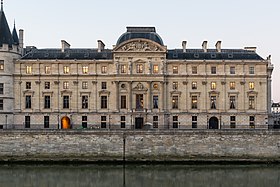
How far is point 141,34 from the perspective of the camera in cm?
5328

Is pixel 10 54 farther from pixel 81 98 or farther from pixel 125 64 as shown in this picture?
pixel 125 64

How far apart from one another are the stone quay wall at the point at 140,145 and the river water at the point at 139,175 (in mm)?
1697

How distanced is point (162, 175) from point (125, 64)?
2134cm

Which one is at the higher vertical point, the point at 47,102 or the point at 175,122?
the point at 47,102

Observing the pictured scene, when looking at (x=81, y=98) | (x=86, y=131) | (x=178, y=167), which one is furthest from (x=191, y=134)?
(x=81, y=98)

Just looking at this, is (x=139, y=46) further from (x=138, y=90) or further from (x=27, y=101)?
(x=27, y=101)

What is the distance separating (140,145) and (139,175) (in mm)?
6452

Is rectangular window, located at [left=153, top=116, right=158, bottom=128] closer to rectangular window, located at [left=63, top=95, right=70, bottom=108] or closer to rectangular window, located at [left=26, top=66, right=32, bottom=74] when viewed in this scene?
rectangular window, located at [left=63, top=95, right=70, bottom=108]

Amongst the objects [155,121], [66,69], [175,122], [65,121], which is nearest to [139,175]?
[155,121]

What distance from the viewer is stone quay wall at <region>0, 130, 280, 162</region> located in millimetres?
39906

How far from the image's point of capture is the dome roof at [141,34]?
53188mm

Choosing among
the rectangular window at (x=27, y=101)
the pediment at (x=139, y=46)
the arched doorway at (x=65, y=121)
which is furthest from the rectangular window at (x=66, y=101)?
the pediment at (x=139, y=46)

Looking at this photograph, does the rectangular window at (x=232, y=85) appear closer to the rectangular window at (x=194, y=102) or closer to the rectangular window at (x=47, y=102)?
the rectangular window at (x=194, y=102)

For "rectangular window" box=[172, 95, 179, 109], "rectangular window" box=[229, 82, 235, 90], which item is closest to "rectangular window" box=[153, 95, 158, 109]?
"rectangular window" box=[172, 95, 179, 109]
